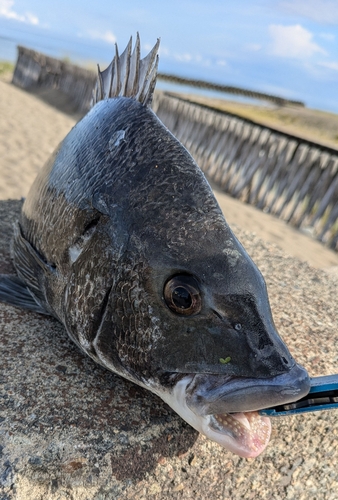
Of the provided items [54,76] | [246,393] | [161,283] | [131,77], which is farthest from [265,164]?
[54,76]

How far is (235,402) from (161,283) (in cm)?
54

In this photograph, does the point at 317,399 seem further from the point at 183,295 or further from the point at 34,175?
the point at 34,175

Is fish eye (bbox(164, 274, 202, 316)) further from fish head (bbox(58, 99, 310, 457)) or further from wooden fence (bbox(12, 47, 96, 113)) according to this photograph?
wooden fence (bbox(12, 47, 96, 113))

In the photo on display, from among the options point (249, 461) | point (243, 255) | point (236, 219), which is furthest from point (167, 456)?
point (236, 219)

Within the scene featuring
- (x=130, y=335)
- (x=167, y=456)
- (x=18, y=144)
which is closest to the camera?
(x=130, y=335)

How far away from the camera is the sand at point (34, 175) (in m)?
6.38

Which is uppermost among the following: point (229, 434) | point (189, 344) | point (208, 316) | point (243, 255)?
point (243, 255)

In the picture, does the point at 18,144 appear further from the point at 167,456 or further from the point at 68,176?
the point at 167,456

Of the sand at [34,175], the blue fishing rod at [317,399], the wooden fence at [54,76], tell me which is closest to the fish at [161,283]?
the blue fishing rod at [317,399]

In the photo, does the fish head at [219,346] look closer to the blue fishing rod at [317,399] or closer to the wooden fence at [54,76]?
the blue fishing rod at [317,399]

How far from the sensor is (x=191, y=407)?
5.37ft

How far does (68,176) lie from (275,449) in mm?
1866

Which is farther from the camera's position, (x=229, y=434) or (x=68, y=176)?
(x=68, y=176)

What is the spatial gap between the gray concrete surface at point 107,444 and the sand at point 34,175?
3066 millimetres
